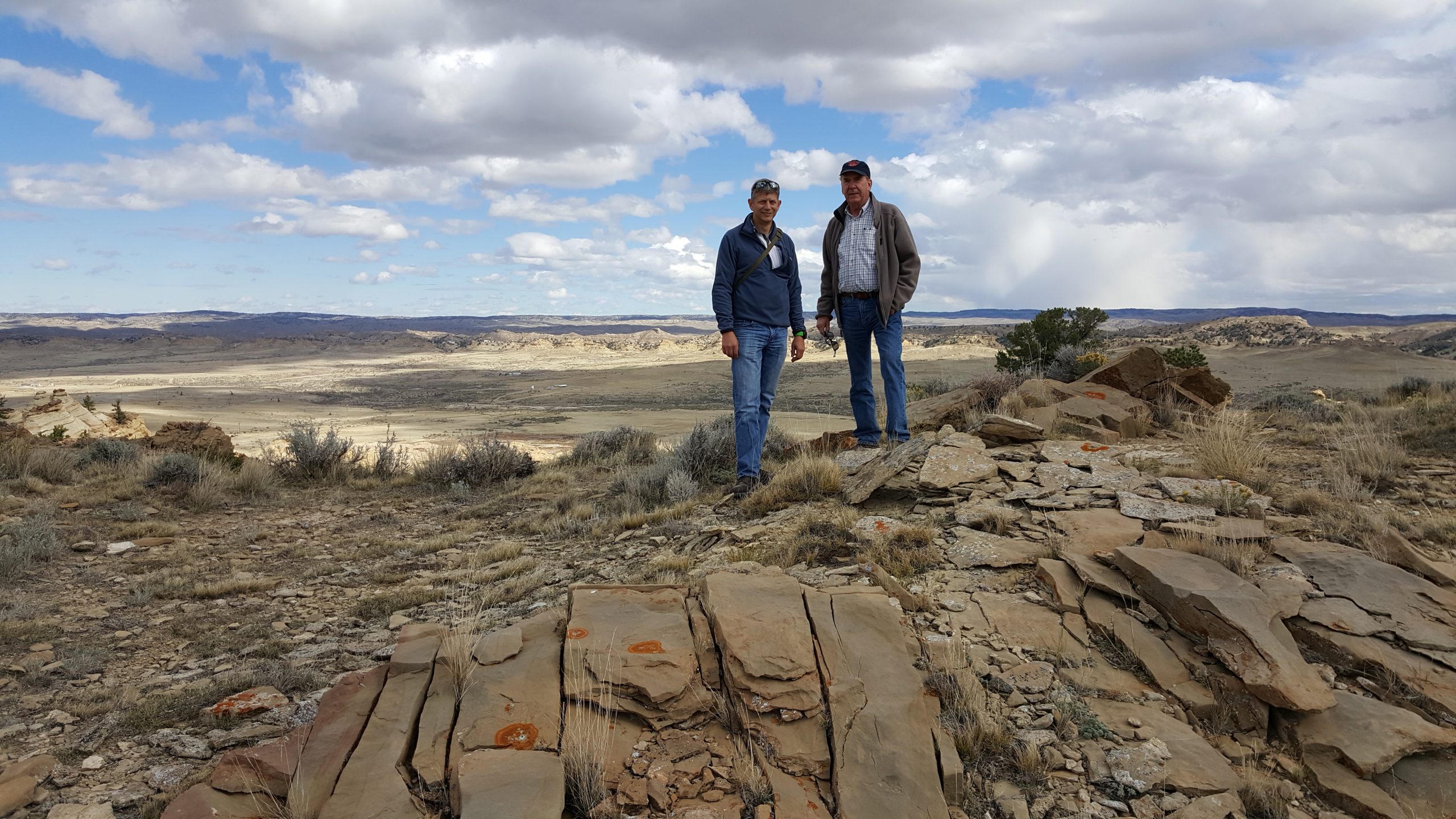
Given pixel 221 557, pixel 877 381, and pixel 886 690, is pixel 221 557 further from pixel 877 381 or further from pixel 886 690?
pixel 877 381

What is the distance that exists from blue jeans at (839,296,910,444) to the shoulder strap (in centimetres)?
90

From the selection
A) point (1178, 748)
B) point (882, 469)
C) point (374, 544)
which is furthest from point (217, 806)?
point (374, 544)

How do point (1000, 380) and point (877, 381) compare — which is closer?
point (1000, 380)

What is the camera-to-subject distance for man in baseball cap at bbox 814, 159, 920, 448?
6.52m

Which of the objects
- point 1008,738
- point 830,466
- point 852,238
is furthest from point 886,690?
point 852,238

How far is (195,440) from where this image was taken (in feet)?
35.7

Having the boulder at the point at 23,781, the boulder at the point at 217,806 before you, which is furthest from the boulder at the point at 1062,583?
the boulder at the point at 23,781

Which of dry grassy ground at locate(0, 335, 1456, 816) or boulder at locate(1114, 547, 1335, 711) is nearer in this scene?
boulder at locate(1114, 547, 1335, 711)

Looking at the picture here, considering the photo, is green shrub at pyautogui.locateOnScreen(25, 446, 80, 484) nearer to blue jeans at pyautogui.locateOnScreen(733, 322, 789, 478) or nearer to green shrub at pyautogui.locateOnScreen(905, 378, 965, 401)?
blue jeans at pyautogui.locateOnScreen(733, 322, 789, 478)

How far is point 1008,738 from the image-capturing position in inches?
118

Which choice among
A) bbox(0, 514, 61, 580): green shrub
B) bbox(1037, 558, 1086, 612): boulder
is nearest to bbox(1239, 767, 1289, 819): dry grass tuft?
bbox(1037, 558, 1086, 612): boulder

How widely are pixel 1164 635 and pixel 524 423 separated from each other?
19607mm

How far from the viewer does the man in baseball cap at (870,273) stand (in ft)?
21.4

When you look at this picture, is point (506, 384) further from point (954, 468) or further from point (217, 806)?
point (217, 806)
